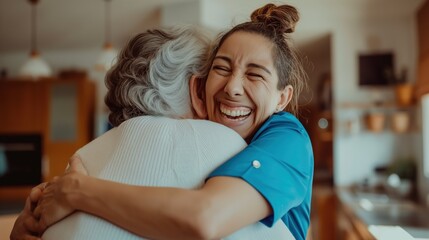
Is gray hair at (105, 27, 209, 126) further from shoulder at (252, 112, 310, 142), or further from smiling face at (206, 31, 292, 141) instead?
shoulder at (252, 112, 310, 142)

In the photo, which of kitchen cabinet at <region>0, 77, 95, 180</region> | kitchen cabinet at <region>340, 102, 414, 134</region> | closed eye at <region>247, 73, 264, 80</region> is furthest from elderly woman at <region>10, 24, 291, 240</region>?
kitchen cabinet at <region>0, 77, 95, 180</region>

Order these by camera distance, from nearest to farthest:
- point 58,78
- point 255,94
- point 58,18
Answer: point 255,94, point 58,18, point 58,78

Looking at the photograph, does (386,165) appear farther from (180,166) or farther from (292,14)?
(180,166)

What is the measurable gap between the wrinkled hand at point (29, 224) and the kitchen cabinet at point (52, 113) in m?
4.53

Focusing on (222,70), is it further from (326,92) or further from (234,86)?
(326,92)

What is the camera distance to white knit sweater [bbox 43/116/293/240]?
0.71m

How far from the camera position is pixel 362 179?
14.0 feet

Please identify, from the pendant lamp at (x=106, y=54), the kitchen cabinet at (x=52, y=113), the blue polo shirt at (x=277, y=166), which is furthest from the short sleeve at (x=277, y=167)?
the kitchen cabinet at (x=52, y=113)

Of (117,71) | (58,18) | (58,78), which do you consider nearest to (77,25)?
(58,18)

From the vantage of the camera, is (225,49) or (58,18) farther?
(58,18)

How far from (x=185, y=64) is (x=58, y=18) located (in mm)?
3611

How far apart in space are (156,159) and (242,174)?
139mm

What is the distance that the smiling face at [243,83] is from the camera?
905mm

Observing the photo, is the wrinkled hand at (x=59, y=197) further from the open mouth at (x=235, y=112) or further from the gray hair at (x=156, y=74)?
the open mouth at (x=235, y=112)
